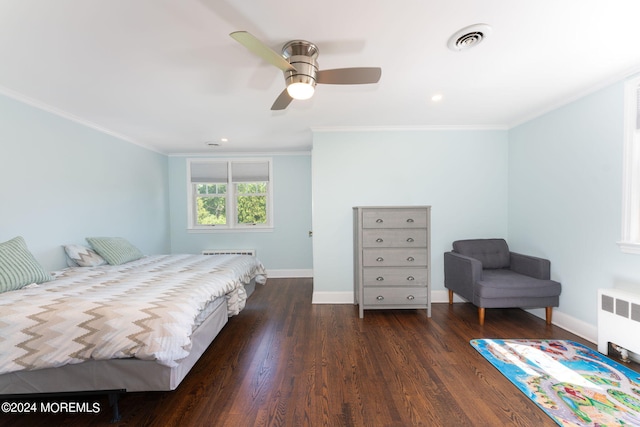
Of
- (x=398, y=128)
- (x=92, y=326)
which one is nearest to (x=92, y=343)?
(x=92, y=326)

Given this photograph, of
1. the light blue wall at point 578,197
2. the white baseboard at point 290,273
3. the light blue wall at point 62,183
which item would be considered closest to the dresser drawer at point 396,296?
the light blue wall at point 578,197

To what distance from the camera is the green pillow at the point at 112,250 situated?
124 inches

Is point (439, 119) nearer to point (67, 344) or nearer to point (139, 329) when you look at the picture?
point (139, 329)

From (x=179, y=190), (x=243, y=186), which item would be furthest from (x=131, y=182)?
(x=243, y=186)

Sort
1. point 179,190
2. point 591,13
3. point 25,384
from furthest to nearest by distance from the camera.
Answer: point 179,190 < point 25,384 < point 591,13

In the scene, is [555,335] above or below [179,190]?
below

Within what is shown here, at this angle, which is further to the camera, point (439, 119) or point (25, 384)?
point (439, 119)

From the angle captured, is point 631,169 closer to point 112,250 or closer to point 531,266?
point 531,266

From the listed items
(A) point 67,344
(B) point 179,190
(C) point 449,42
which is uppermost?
(C) point 449,42

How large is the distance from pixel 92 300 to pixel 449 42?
111 inches

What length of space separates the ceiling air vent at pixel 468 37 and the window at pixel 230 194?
12.8 ft

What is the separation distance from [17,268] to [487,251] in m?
4.64

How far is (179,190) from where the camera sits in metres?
5.19

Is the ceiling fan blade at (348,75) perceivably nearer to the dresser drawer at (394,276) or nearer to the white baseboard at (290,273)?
the dresser drawer at (394,276)
